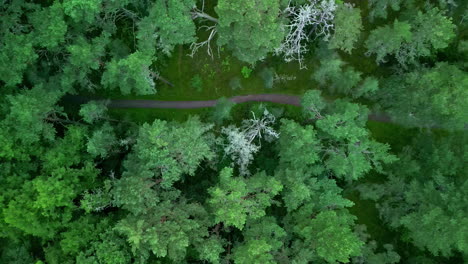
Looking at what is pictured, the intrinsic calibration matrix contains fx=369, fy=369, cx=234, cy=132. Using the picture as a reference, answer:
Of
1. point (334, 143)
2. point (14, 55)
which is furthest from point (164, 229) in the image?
point (14, 55)

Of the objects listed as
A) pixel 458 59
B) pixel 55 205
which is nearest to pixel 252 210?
pixel 55 205

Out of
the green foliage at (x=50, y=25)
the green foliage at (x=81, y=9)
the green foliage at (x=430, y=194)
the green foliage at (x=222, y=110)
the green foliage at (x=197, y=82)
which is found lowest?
the green foliage at (x=430, y=194)

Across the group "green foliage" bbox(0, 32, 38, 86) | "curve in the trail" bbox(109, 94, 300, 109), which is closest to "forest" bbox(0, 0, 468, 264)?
"green foliage" bbox(0, 32, 38, 86)

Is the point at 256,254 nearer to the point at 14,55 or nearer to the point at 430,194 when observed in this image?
the point at 430,194

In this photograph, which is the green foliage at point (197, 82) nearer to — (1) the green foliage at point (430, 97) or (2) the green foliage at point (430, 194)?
(1) the green foliage at point (430, 97)

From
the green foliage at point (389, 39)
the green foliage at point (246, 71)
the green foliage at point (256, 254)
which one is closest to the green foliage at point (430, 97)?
the green foliage at point (389, 39)
